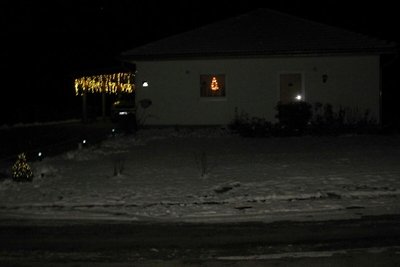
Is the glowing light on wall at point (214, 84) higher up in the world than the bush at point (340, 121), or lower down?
higher up

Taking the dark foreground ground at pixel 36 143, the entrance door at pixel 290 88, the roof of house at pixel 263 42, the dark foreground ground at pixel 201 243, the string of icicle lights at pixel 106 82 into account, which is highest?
the roof of house at pixel 263 42

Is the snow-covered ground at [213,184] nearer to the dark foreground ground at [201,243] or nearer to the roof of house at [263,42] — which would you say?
the dark foreground ground at [201,243]

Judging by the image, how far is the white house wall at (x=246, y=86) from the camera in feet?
82.5

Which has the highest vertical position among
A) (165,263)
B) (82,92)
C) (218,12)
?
(218,12)

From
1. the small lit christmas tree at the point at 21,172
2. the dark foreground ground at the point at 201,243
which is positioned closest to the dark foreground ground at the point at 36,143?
the small lit christmas tree at the point at 21,172

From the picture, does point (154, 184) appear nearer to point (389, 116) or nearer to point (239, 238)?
point (239, 238)

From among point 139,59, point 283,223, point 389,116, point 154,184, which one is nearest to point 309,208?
point 283,223

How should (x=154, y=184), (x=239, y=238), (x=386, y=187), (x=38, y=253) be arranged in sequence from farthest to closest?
(x=154, y=184) < (x=386, y=187) < (x=239, y=238) < (x=38, y=253)

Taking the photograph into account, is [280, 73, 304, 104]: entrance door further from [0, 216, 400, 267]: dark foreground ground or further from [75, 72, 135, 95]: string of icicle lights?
[0, 216, 400, 267]: dark foreground ground

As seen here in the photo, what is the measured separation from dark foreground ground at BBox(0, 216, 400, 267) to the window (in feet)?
52.5

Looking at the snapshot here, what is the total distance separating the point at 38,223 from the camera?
10359mm

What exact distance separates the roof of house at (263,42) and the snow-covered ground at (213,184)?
606 centimetres

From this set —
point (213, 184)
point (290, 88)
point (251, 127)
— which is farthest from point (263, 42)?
point (213, 184)

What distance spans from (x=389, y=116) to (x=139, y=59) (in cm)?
1105
